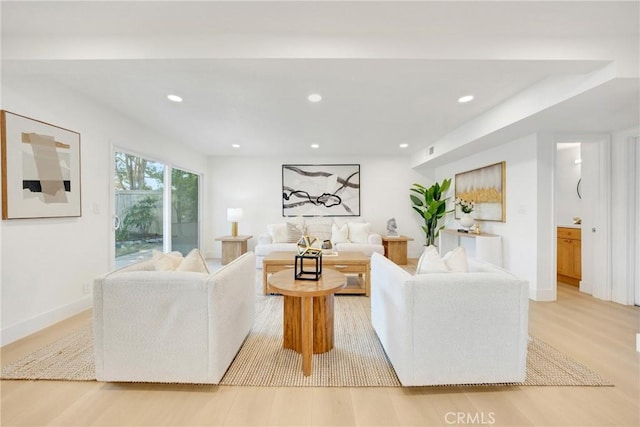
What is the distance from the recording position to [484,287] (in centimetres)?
151

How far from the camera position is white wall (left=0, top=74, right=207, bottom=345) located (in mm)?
2145

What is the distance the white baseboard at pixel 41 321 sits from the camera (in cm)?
211

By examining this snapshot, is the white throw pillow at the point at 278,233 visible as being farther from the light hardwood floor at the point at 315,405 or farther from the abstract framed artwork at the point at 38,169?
the light hardwood floor at the point at 315,405

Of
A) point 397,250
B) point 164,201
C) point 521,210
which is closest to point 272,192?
point 164,201

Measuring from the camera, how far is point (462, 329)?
152 cm

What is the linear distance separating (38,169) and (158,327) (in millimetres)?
2048

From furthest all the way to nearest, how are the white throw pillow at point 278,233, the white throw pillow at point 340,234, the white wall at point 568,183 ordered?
the white throw pillow at point 340,234, the white throw pillow at point 278,233, the white wall at point 568,183

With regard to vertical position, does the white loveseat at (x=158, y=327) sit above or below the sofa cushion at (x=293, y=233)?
below

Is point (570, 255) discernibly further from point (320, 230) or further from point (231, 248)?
point (231, 248)

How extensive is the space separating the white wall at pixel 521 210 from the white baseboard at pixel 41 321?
528 centimetres

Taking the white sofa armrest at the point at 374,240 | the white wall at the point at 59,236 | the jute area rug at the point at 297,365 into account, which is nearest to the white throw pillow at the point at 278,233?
the white sofa armrest at the point at 374,240

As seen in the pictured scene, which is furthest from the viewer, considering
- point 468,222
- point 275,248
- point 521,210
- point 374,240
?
point 374,240

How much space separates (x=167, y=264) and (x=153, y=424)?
92 cm

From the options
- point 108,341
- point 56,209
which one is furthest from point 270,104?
point 108,341
